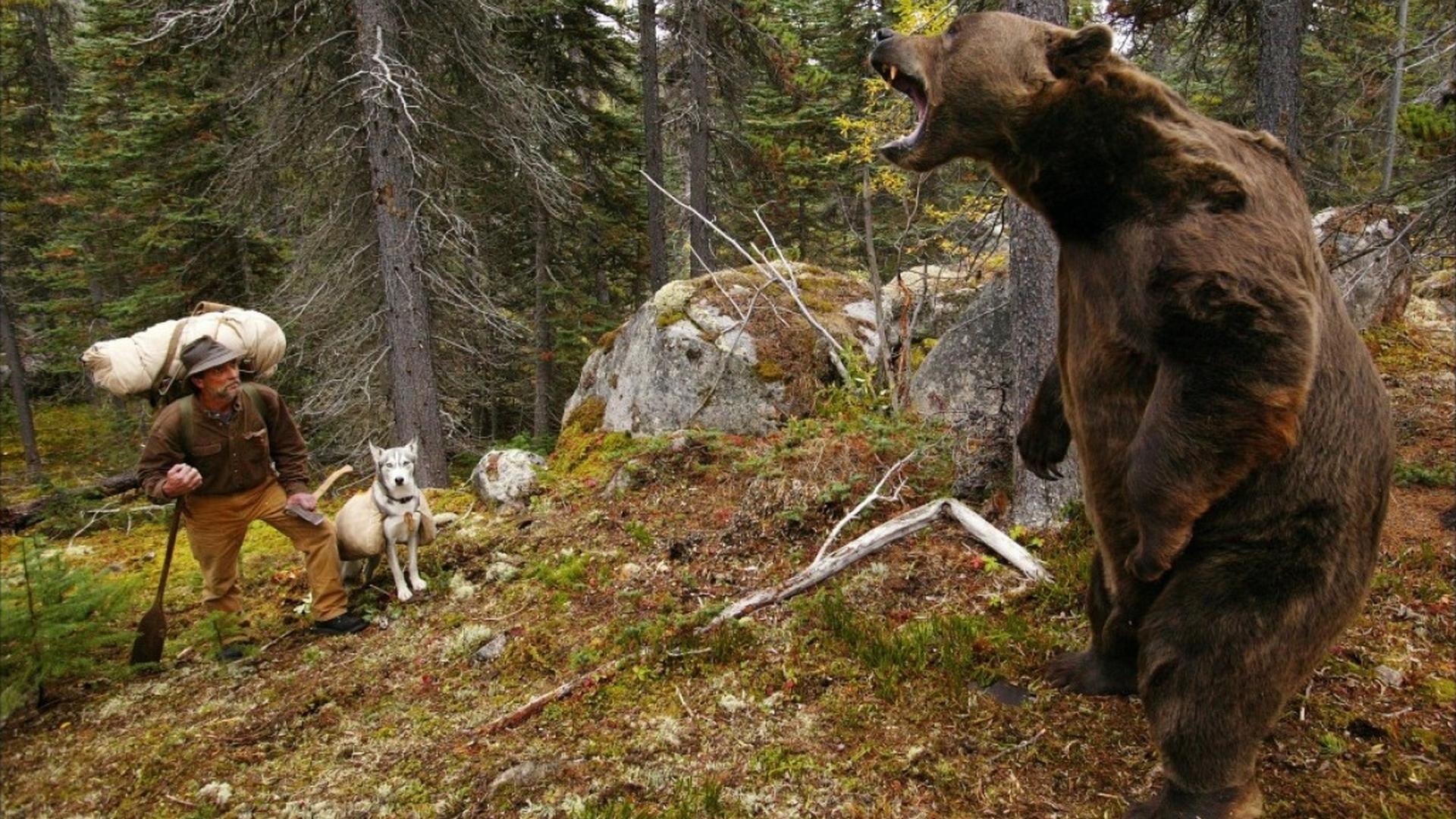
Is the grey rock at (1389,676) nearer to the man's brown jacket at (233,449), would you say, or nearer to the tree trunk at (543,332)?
the man's brown jacket at (233,449)

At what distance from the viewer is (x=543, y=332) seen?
669 inches

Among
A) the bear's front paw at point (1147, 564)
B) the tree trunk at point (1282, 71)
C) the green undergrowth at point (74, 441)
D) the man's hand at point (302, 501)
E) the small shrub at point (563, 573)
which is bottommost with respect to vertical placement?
the green undergrowth at point (74, 441)

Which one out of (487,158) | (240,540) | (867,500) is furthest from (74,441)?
(867,500)

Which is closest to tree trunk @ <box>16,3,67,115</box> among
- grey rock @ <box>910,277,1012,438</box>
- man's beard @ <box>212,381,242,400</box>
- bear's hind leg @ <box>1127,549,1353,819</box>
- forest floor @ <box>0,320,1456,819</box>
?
forest floor @ <box>0,320,1456,819</box>

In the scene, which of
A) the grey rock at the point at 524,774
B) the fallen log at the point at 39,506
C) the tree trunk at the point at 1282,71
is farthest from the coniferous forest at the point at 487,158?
the grey rock at the point at 524,774

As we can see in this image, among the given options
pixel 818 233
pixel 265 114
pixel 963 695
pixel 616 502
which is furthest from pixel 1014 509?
pixel 818 233

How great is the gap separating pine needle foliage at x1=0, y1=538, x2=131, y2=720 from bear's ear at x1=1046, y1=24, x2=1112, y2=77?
4.80 m

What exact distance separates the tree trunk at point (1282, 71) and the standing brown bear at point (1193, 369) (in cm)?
730

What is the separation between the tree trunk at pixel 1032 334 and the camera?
4.69 m

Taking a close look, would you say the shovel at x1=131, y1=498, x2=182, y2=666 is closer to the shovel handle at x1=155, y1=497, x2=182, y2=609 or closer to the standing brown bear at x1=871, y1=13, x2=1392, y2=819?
the shovel handle at x1=155, y1=497, x2=182, y2=609

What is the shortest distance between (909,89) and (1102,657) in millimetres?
2599

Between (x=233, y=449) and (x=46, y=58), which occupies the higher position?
(x=46, y=58)

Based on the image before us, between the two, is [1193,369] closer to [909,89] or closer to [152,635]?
[909,89]

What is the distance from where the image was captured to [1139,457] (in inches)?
86.1
